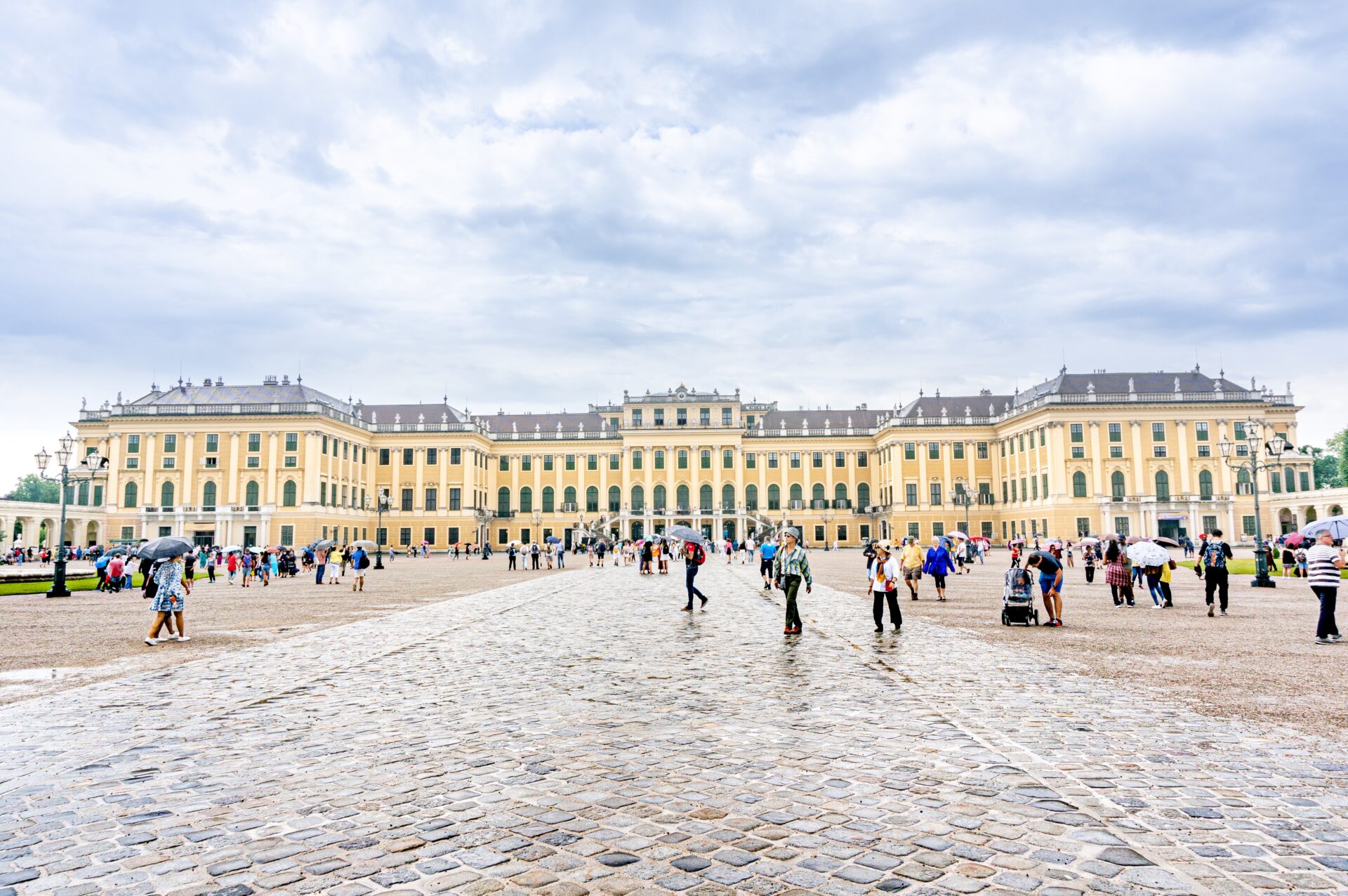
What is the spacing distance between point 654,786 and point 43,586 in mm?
30996

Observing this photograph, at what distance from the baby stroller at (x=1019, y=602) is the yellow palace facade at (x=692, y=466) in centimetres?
4694

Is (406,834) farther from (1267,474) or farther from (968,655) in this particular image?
(1267,474)

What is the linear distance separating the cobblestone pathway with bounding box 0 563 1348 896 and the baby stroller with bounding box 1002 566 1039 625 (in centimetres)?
544

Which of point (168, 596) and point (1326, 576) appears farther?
point (168, 596)

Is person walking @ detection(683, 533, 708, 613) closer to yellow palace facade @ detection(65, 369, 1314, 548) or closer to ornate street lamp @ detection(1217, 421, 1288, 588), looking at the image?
ornate street lamp @ detection(1217, 421, 1288, 588)

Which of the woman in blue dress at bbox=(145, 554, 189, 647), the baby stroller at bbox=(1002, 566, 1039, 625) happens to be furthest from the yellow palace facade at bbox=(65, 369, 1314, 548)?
the woman in blue dress at bbox=(145, 554, 189, 647)

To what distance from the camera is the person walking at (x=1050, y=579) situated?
14781mm

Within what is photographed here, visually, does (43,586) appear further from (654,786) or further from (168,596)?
(654,786)

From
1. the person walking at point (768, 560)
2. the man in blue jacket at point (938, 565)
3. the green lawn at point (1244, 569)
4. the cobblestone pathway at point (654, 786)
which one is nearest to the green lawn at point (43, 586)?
the person walking at point (768, 560)

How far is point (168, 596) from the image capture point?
1298 cm

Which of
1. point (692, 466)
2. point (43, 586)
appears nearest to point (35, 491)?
point (692, 466)

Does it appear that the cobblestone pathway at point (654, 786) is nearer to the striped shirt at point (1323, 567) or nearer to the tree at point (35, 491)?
the striped shirt at point (1323, 567)

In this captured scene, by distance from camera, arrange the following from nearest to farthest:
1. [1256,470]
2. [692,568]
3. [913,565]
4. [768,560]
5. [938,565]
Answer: [692,568]
[938,565]
[913,565]
[768,560]
[1256,470]

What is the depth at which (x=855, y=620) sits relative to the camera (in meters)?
16.2
